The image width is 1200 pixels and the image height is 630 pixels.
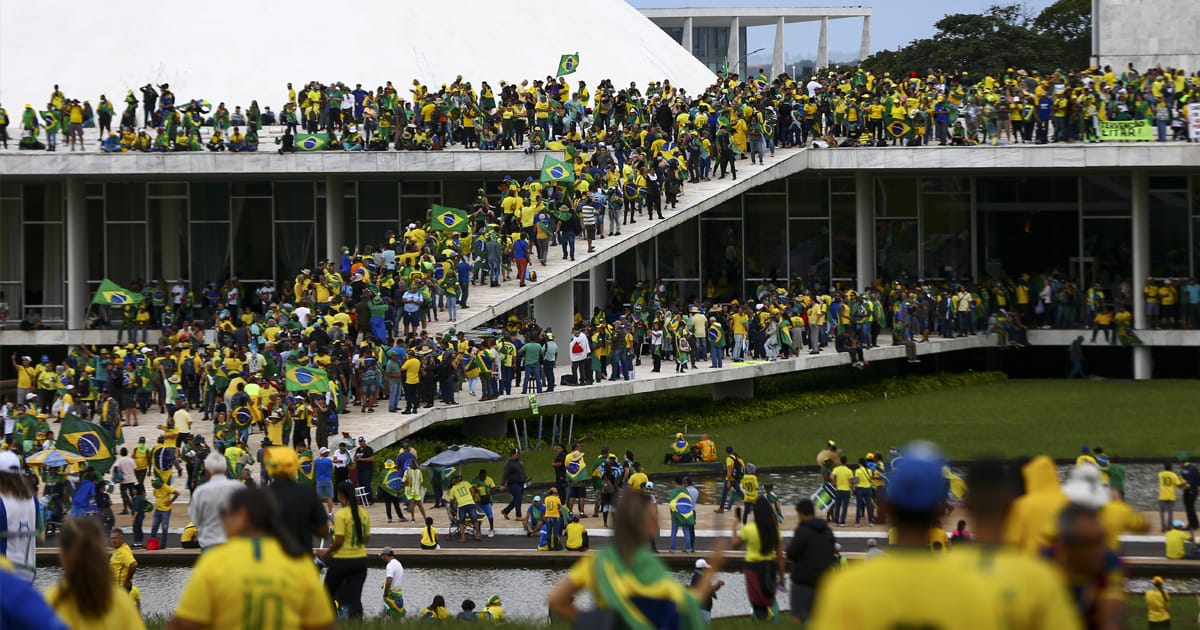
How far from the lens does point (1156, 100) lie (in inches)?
1330

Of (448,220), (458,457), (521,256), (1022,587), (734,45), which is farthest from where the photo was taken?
(734,45)

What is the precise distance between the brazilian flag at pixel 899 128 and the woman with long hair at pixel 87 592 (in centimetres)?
3088

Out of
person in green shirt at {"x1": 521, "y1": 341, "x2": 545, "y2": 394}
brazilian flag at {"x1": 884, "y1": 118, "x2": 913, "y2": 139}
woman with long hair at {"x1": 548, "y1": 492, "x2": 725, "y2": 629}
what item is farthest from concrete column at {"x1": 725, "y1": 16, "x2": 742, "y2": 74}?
woman with long hair at {"x1": 548, "y1": 492, "x2": 725, "y2": 629}

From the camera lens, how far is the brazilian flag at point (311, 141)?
35.3 m

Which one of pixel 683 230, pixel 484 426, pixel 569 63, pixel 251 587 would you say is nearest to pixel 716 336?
pixel 484 426

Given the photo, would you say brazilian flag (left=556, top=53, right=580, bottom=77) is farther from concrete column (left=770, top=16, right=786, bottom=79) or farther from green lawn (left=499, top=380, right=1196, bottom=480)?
concrete column (left=770, top=16, right=786, bottom=79)

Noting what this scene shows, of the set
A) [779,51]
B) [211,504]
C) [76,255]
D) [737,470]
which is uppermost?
[779,51]

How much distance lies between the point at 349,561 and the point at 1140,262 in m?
27.7

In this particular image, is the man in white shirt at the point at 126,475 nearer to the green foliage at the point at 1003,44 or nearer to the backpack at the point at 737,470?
Answer: the backpack at the point at 737,470

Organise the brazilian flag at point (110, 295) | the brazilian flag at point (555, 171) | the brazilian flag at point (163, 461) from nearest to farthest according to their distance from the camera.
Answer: the brazilian flag at point (163, 461), the brazilian flag at point (555, 171), the brazilian flag at point (110, 295)

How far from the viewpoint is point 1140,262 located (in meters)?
36.1

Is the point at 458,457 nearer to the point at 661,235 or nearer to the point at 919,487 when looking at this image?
the point at 919,487

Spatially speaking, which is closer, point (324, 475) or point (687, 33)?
point (324, 475)

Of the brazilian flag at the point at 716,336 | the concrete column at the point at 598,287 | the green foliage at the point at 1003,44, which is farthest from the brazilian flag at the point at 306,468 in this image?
the green foliage at the point at 1003,44
